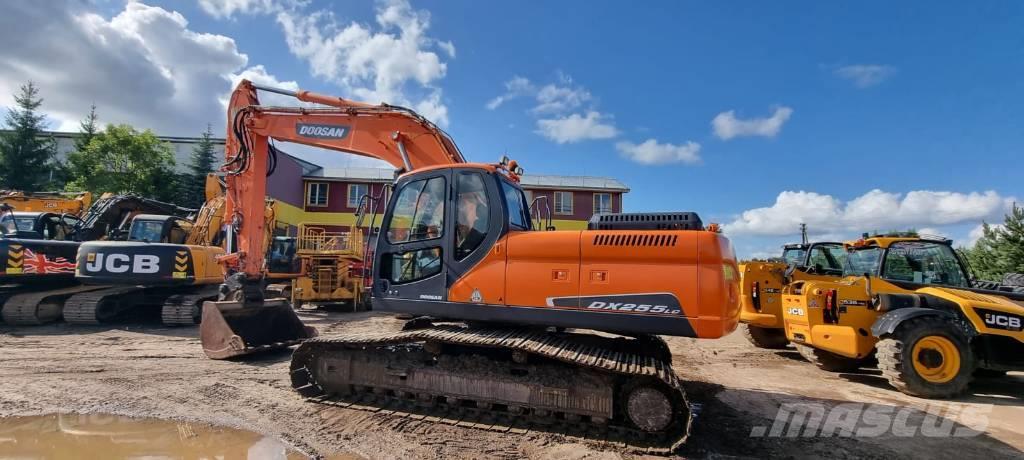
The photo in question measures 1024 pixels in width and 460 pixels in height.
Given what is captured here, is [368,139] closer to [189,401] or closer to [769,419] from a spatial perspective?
[189,401]

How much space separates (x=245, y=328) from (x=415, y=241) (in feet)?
12.6

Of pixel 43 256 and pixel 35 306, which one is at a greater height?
pixel 43 256

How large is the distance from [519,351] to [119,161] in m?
34.4

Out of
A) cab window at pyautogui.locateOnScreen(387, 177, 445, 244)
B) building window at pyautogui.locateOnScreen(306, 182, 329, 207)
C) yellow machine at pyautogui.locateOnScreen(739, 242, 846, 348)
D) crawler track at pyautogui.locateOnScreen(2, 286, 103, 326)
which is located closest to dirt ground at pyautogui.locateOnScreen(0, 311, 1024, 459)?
yellow machine at pyautogui.locateOnScreen(739, 242, 846, 348)

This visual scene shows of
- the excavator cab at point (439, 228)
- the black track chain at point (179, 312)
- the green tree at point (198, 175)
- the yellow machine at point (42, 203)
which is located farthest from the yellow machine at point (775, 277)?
the green tree at point (198, 175)

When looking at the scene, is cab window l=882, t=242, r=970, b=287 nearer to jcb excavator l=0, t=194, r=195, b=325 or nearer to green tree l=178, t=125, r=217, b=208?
jcb excavator l=0, t=194, r=195, b=325

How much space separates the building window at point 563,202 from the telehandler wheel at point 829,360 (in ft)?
67.7

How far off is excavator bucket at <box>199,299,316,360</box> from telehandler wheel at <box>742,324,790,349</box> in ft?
Answer: 28.5

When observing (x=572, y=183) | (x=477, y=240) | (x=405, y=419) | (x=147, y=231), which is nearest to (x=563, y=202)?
(x=572, y=183)

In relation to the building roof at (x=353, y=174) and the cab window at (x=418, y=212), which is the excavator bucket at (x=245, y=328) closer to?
the cab window at (x=418, y=212)

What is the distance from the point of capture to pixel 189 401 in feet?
16.8

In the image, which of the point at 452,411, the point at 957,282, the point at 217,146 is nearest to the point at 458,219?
the point at 452,411

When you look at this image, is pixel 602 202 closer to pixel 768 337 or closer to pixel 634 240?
pixel 768 337

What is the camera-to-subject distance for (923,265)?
7.42m
